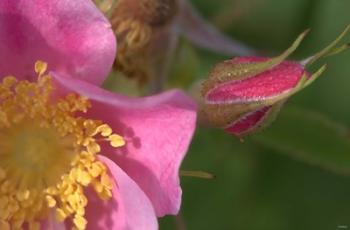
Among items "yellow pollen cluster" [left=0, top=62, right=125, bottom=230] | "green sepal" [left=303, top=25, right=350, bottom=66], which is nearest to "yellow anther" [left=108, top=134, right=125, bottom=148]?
"yellow pollen cluster" [left=0, top=62, right=125, bottom=230]

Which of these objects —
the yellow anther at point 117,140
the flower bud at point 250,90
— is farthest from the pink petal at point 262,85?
the yellow anther at point 117,140

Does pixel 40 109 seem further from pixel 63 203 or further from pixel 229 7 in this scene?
pixel 229 7

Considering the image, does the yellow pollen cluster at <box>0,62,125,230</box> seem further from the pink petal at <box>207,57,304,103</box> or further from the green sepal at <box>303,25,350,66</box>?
the green sepal at <box>303,25,350,66</box>

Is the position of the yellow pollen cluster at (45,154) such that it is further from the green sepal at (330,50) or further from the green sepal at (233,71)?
the green sepal at (330,50)

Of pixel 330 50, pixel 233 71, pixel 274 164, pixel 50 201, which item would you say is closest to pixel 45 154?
pixel 50 201

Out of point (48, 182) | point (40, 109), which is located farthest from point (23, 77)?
point (48, 182)

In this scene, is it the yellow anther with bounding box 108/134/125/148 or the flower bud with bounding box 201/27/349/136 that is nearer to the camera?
the flower bud with bounding box 201/27/349/136

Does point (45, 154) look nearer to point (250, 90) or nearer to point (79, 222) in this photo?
point (79, 222)
